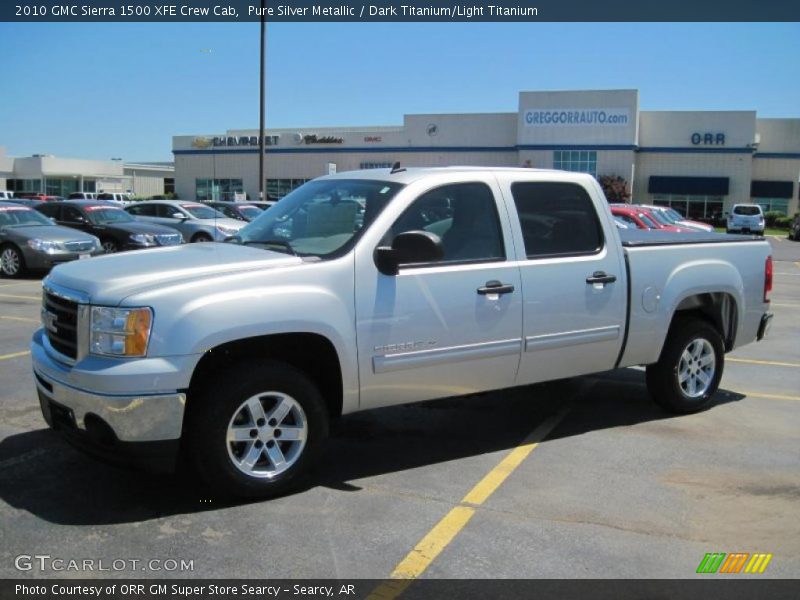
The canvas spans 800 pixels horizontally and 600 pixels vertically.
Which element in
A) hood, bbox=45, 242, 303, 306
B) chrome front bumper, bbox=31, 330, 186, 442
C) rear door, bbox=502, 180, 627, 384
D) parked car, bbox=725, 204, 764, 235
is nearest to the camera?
chrome front bumper, bbox=31, 330, 186, 442

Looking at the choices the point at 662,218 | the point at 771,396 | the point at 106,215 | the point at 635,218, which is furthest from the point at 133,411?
the point at 662,218

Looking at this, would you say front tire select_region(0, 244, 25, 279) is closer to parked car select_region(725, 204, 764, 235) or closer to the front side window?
the front side window

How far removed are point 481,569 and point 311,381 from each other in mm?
1509

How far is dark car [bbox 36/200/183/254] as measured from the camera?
57.5 ft

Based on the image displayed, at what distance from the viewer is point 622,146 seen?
5528 cm

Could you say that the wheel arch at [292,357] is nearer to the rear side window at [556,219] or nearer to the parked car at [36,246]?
the rear side window at [556,219]

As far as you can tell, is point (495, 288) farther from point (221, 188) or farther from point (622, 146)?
point (221, 188)

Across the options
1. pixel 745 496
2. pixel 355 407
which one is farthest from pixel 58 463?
pixel 745 496

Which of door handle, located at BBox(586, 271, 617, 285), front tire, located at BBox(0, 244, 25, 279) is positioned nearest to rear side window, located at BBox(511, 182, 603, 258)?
door handle, located at BBox(586, 271, 617, 285)

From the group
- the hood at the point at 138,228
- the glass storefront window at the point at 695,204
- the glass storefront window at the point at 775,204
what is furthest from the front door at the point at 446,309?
the glass storefront window at the point at 775,204

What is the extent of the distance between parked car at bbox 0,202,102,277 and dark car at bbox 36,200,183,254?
5.10ft

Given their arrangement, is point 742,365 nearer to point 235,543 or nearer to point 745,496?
point 745,496

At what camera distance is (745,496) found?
4.66 m
